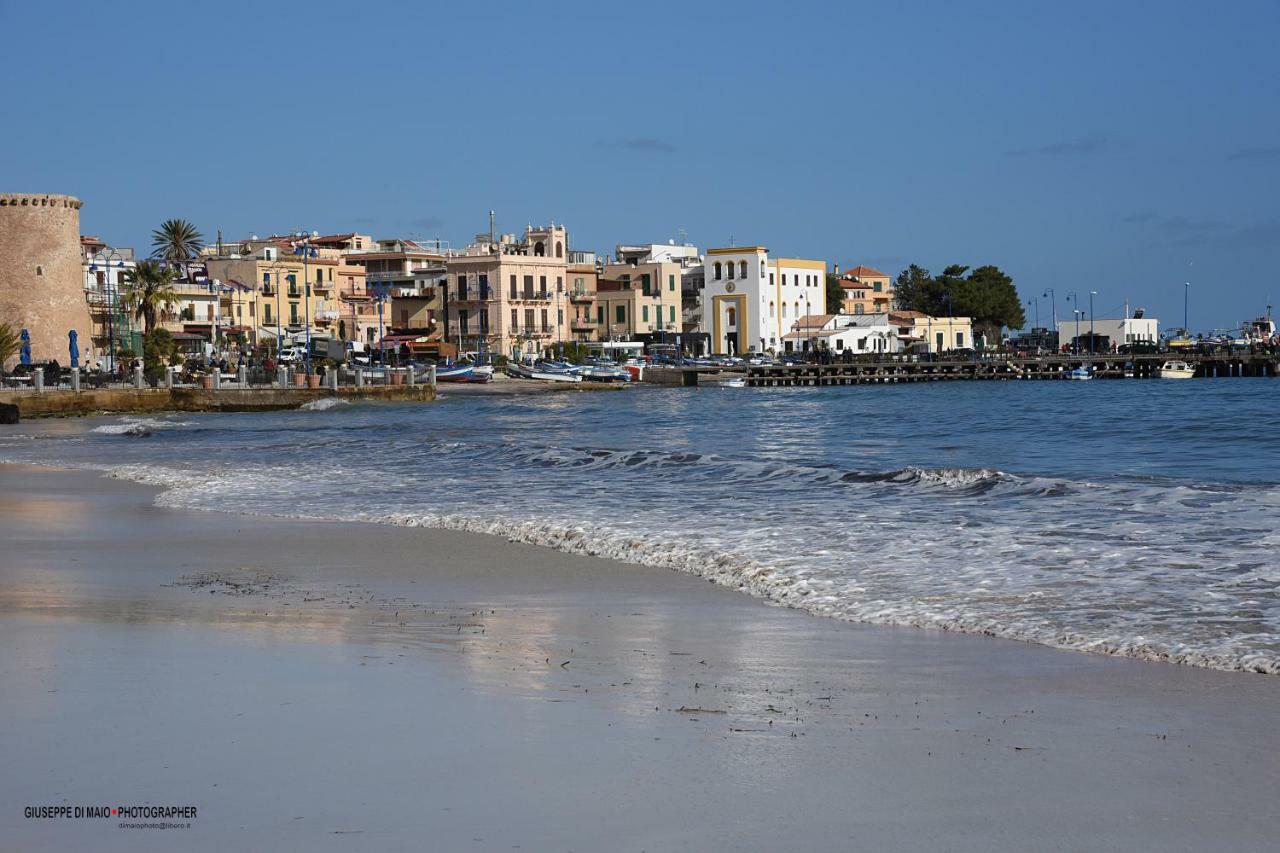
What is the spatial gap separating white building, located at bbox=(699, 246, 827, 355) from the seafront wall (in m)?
47.7

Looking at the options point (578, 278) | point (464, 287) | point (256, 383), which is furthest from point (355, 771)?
point (578, 278)

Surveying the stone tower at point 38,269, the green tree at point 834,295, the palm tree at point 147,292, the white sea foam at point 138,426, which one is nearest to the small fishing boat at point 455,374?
the palm tree at point 147,292

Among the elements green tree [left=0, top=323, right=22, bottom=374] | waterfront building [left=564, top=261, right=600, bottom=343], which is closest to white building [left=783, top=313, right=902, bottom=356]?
waterfront building [left=564, top=261, right=600, bottom=343]

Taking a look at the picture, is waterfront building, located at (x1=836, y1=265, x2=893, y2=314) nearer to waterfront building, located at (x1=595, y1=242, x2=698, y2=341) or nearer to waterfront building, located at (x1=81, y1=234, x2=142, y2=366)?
waterfront building, located at (x1=595, y1=242, x2=698, y2=341)

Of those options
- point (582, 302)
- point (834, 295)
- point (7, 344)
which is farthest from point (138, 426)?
point (834, 295)

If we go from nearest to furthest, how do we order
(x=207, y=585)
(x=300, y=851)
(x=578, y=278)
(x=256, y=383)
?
1. (x=300, y=851)
2. (x=207, y=585)
3. (x=256, y=383)
4. (x=578, y=278)

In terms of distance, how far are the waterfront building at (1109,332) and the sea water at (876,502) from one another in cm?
9330

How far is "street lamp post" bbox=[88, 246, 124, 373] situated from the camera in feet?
234

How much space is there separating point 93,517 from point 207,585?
6.28 meters

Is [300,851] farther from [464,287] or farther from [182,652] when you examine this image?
[464,287]

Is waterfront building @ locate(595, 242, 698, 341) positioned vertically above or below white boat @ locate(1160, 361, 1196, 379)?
above

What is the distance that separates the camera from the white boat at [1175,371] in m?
102

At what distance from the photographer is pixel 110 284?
266 ft

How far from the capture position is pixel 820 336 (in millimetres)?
110438
